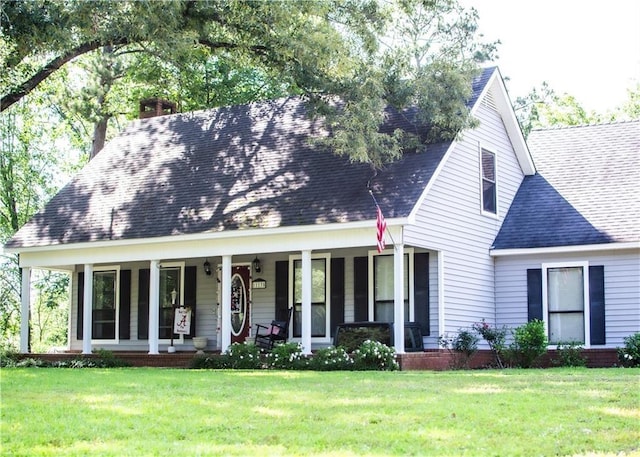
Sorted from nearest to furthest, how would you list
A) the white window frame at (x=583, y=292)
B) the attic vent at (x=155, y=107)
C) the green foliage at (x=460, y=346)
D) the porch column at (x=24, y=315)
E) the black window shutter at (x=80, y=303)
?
the green foliage at (x=460, y=346) → the white window frame at (x=583, y=292) → the porch column at (x=24, y=315) → the black window shutter at (x=80, y=303) → the attic vent at (x=155, y=107)

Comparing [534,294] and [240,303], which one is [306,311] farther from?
[534,294]

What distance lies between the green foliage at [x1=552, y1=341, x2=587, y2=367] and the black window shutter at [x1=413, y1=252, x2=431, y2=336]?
285 cm

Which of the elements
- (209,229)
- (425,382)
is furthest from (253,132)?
(425,382)

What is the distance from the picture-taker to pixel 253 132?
76.6 feet

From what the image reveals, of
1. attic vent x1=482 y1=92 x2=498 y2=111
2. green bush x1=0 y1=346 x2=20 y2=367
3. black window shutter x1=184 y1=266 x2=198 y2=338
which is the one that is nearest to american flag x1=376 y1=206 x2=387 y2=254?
attic vent x1=482 y1=92 x2=498 y2=111

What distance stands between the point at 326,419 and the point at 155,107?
20669 millimetres

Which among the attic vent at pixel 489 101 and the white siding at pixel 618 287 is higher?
the attic vent at pixel 489 101

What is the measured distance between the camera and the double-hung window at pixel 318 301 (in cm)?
2067

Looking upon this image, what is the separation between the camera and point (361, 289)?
20.2m

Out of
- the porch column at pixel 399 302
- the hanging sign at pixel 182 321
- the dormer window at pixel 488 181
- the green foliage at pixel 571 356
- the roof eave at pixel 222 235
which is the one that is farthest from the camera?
the hanging sign at pixel 182 321

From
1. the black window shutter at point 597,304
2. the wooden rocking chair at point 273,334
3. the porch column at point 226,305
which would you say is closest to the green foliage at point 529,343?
the black window shutter at point 597,304

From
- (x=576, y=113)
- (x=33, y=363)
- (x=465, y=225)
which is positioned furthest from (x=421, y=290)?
(x=576, y=113)

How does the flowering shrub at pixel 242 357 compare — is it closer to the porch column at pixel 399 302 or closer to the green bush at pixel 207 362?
the green bush at pixel 207 362

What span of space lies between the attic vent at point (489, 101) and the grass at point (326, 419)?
10.4 meters
